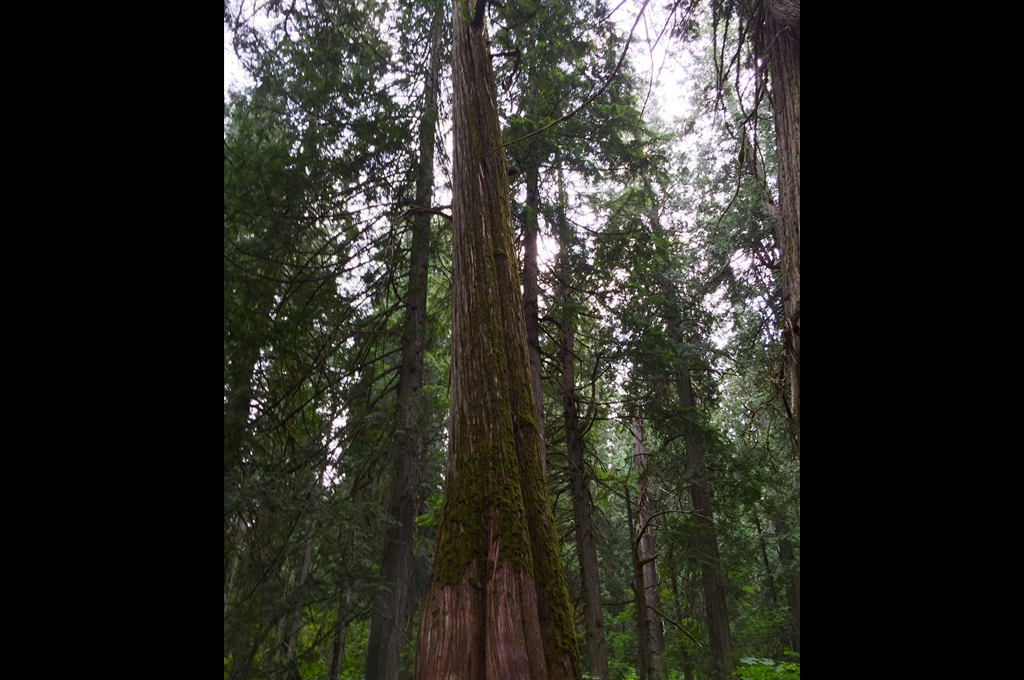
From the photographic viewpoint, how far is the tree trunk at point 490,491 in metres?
3.13

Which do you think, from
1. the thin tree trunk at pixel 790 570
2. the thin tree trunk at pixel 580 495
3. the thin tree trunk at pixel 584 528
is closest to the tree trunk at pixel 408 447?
the thin tree trunk at pixel 580 495

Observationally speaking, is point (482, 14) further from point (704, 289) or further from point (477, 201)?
point (704, 289)

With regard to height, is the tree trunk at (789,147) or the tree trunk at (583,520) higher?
the tree trunk at (789,147)

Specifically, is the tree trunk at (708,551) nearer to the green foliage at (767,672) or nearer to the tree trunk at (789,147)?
the green foliage at (767,672)

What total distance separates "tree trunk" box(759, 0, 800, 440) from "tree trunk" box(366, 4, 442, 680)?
3648 mm

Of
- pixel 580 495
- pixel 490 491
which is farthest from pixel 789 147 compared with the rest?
pixel 580 495

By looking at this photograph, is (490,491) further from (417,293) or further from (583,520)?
(583,520)

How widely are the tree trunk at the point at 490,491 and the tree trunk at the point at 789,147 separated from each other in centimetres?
171

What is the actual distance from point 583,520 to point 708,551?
8.96 feet
